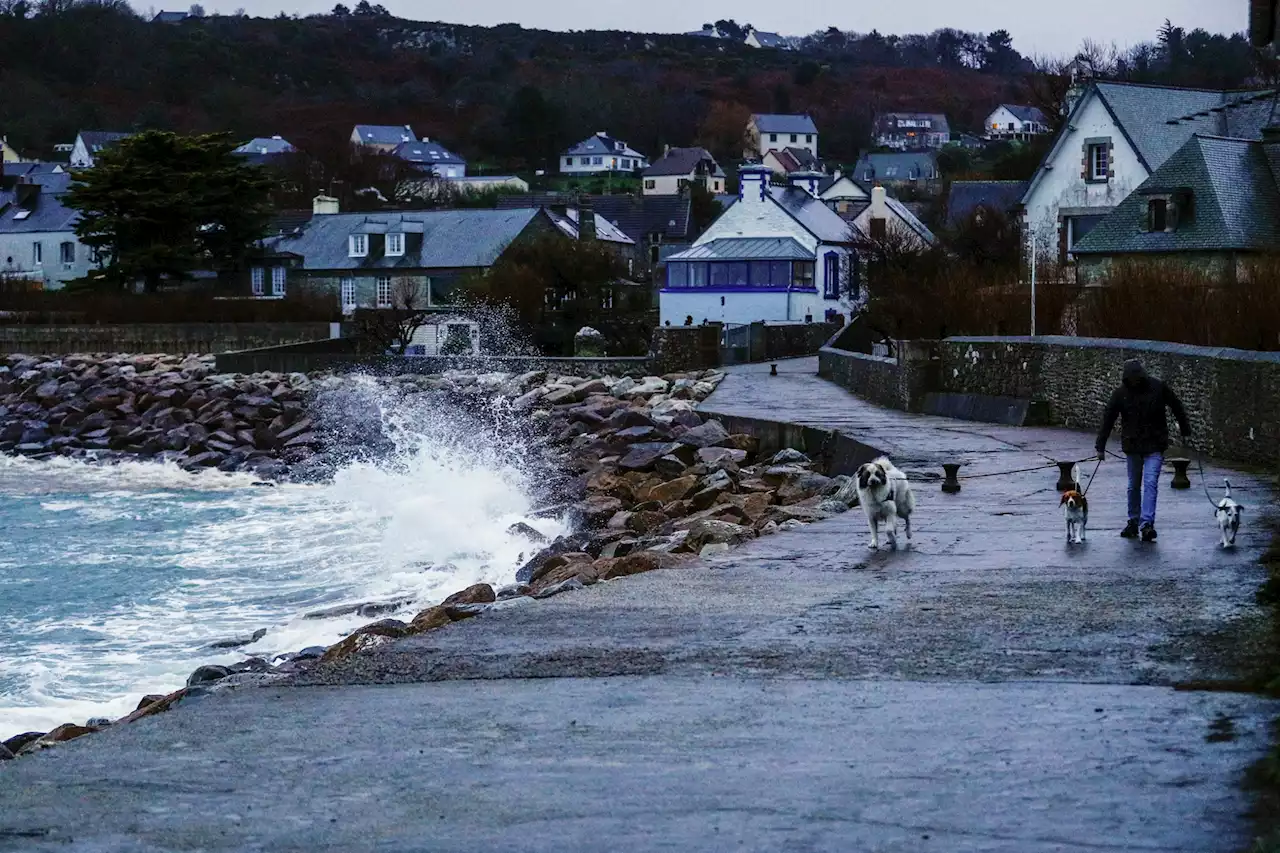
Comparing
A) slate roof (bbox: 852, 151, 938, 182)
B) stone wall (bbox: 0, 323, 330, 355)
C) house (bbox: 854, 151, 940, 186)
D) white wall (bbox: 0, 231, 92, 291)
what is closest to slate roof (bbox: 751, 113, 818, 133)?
house (bbox: 854, 151, 940, 186)

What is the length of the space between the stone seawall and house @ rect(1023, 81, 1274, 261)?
41.1 ft

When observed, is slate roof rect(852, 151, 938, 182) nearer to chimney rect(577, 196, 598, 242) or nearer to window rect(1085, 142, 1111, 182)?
chimney rect(577, 196, 598, 242)

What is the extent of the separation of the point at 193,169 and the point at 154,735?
55.5 metres

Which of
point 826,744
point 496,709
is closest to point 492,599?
point 496,709

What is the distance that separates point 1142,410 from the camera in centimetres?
1269

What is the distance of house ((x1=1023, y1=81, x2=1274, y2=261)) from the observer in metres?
42.7

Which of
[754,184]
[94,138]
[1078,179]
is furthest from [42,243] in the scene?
[94,138]

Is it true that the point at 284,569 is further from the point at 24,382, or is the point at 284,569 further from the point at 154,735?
the point at 24,382

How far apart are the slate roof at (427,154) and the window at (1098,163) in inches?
4028

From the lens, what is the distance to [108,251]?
6272 cm

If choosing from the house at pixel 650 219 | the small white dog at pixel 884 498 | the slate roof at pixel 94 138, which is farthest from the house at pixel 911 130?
the small white dog at pixel 884 498

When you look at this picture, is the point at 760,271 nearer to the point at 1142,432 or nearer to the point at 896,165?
the point at 1142,432

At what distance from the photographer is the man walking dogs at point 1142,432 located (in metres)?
12.6

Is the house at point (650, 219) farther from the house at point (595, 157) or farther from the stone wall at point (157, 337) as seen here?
the house at point (595, 157)
